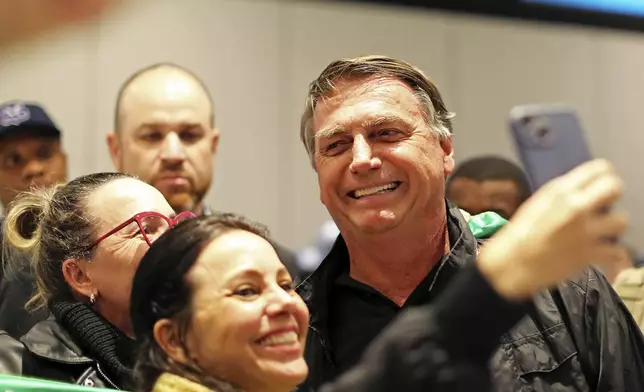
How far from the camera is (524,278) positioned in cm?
85

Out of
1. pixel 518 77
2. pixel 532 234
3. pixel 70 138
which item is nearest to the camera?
pixel 532 234

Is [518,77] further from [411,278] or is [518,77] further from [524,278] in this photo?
[524,278]

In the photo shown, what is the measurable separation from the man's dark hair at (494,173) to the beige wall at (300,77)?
1369 millimetres

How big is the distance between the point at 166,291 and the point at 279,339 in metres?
0.18

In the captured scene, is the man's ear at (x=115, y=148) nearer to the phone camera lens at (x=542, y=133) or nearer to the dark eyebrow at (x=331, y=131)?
the dark eyebrow at (x=331, y=131)

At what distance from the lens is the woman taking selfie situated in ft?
2.77

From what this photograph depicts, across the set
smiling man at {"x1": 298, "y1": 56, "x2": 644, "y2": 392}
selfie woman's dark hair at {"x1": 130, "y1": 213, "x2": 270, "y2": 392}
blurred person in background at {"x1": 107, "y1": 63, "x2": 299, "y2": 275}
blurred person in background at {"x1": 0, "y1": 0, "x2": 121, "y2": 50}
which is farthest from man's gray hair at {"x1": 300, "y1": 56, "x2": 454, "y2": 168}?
blurred person in background at {"x1": 0, "y1": 0, "x2": 121, "y2": 50}

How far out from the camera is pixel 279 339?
121 centimetres

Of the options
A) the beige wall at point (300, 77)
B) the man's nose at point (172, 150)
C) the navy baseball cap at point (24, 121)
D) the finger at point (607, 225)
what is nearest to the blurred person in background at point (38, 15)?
the finger at point (607, 225)

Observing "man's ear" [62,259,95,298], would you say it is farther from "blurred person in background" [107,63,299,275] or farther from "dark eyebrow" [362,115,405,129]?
"blurred person in background" [107,63,299,275]

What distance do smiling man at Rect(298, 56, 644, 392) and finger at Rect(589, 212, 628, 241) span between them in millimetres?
761

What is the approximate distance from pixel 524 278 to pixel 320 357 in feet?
2.73

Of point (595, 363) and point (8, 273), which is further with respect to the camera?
point (8, 273)

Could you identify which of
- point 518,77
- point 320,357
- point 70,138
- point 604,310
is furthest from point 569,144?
point 518,77
